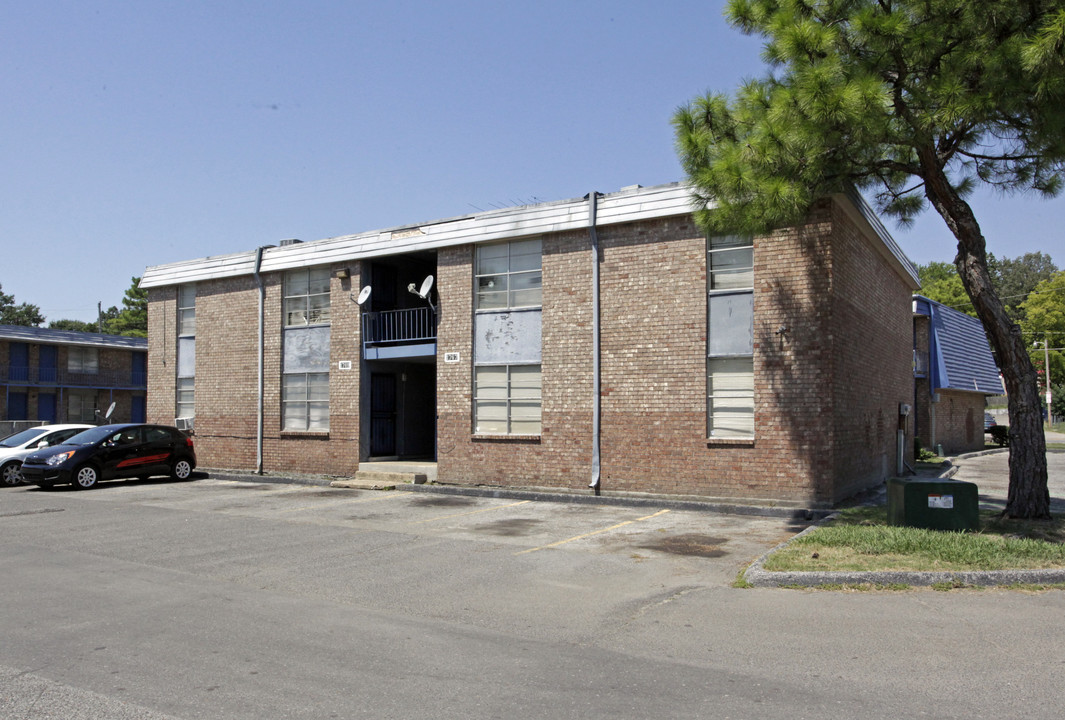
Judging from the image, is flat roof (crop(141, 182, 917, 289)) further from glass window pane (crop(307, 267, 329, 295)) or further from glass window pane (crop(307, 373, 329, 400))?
glass window pane (crop(307, 373, 329, 400))

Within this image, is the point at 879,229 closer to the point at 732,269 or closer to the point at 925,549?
the point at 732,269

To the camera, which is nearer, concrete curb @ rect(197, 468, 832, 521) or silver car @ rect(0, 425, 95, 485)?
concrete curb @ rect(197, 468, 832, 521)

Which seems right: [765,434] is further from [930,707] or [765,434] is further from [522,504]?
[930,707]

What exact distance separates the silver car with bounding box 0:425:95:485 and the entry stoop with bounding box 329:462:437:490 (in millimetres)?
7800

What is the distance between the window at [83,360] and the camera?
46.3 metres

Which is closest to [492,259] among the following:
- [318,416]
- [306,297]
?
Result: [306,297]

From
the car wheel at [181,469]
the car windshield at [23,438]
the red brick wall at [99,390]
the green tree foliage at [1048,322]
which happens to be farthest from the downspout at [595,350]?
the green tree foliage at [1048,322]

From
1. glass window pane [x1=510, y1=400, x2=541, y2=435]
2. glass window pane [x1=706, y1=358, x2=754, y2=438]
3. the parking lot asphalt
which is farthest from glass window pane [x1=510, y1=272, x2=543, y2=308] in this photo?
the parking lot asphalt

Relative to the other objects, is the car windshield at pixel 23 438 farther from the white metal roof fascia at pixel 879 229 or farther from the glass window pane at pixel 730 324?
the white metal roof fascia at pixel 879 229

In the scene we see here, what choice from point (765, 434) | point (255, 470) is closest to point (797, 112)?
point (765, 434)

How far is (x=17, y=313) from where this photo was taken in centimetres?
9075

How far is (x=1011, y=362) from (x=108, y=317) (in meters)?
104

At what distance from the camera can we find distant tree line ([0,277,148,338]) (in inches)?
3059

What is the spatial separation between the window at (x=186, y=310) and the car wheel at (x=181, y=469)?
4392mm
